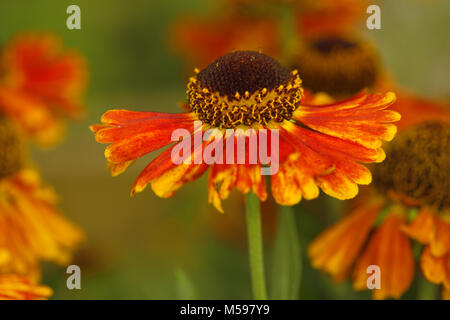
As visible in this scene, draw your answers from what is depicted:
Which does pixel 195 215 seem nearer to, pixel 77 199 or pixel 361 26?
pixel 77 199

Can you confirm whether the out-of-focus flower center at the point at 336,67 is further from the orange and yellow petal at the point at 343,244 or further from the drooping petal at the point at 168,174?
the drooping petal at the point at 168,174

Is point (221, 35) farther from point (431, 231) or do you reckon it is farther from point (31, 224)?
point (431, 231)

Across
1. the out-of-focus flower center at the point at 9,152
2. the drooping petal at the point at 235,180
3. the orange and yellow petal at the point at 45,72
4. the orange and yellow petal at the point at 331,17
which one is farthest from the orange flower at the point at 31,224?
the orange and yellow petal at the point at 331,17

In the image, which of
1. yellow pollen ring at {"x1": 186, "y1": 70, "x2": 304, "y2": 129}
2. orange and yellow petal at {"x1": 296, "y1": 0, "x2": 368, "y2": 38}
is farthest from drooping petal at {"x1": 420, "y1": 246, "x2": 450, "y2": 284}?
orange and yellow petal at {"x1": 296, "y1": 0, "x2": 368, "y2": 38}

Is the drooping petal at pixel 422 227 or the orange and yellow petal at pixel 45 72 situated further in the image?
the orange and yellow petal at pixel 45 72

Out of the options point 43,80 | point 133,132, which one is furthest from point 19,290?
point 43,80

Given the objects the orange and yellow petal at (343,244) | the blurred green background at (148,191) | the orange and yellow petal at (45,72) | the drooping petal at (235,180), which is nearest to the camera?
the drooping petal at (235,180)

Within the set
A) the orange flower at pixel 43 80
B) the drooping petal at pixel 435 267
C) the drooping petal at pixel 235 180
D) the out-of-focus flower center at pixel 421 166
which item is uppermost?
the orange flower at pixel 43 80

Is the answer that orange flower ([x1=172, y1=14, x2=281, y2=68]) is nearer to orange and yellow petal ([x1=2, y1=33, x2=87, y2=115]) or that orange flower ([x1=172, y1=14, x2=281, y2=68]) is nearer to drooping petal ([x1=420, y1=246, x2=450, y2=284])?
orange and yellow petal ([x1=2, y1=33, x2=87, y2=115])
